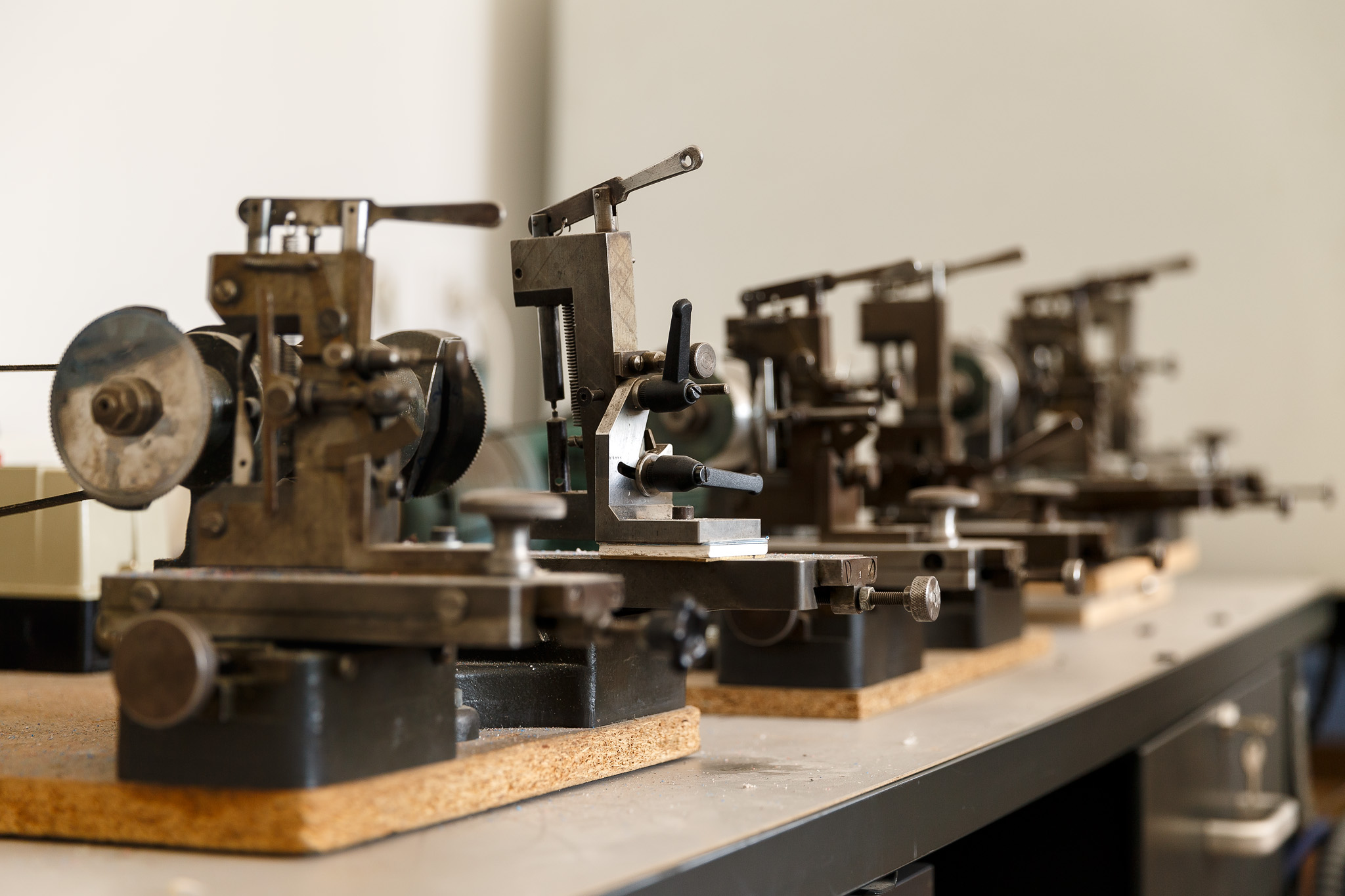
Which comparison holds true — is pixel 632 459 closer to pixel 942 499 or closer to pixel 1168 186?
pixel 942 499

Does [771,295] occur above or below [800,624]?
above

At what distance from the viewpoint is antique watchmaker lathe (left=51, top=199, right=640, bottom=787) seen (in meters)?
0.88

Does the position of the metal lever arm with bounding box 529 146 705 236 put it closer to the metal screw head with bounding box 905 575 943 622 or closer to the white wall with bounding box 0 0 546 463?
the metal screw head with bounding box 905 575 943 622

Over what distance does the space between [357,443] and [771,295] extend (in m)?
0.90

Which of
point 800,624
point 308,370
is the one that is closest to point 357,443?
point 308,370

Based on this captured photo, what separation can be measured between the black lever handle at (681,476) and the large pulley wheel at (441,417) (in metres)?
0.14

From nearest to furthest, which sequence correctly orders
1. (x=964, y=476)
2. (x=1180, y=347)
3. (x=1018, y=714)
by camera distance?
(x=1018, y=714)
(x=964, y=476)
(x=1180, y=347)

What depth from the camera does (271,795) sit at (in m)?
0.88

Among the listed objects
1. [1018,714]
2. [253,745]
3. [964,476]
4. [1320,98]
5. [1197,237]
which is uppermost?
[1320,98]

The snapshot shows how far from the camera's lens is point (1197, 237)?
4273 mm

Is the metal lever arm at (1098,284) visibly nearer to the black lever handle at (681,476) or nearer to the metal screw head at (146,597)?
the black lever handle at (681,476)

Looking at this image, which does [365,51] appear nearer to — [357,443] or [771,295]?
[771,295]

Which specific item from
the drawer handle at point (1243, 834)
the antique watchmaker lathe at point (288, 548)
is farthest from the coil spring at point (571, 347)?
the drawer handle at point (1243, 834)

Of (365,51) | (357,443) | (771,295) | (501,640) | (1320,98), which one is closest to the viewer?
(501,640)
